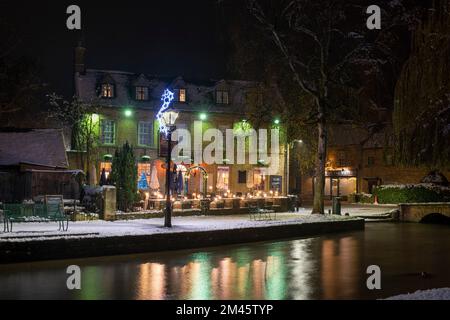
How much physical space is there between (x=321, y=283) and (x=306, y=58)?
2067 cm

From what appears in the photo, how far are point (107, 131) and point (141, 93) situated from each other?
4.26m

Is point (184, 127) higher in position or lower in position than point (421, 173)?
higher

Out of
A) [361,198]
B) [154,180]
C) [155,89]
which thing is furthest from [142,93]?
[361,198]

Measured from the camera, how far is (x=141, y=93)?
4722 centimetres

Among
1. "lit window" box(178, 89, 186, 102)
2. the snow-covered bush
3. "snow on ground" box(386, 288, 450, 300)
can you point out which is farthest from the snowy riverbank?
the snow-covered bush

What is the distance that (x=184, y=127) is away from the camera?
47.5 meters

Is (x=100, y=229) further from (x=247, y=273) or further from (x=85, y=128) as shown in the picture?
(x=85, y=128)

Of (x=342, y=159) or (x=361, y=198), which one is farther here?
(x=342, y=159)

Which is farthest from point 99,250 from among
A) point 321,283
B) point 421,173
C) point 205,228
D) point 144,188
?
point 421,173

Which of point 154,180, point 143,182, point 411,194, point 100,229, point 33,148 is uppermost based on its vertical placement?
point 33,148

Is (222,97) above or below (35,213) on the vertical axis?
above

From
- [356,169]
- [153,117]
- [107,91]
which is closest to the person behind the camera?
[107,91]
